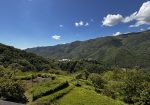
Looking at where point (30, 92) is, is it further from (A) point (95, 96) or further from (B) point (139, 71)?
(B) point (139, 71)

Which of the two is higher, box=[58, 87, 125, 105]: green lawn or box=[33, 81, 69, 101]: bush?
box=[33, 81, 69, 101]: bush

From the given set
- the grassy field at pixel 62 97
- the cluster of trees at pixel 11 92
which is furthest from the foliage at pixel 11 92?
the grassy field at pixel 62 97

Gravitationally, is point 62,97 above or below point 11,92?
below

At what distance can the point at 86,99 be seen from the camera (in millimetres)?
80875

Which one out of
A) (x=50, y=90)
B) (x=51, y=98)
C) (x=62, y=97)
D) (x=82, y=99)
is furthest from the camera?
(x=50, y=90)

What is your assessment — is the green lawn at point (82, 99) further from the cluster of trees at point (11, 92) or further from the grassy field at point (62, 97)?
the cluster of trees at point (11, 92)

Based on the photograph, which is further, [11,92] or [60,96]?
[60,96]

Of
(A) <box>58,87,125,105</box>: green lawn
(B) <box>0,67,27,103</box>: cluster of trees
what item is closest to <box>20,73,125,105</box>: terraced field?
(A) <box>58,87,125,105</box>: green lawn

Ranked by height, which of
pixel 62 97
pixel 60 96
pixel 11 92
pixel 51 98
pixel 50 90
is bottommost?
pixel 62 97

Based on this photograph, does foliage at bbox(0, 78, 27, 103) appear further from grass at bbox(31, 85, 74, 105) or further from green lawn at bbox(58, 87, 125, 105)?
green lawn at bbox(58, 87, 125, 105)

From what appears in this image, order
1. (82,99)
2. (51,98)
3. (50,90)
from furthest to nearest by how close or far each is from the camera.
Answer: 1. (50,90)
2. (82,99)
3. (51,98)

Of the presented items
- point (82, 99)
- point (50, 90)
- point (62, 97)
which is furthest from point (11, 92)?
point (82, 99)

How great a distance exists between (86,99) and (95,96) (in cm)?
509

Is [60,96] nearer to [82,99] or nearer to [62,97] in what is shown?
[62,97]
